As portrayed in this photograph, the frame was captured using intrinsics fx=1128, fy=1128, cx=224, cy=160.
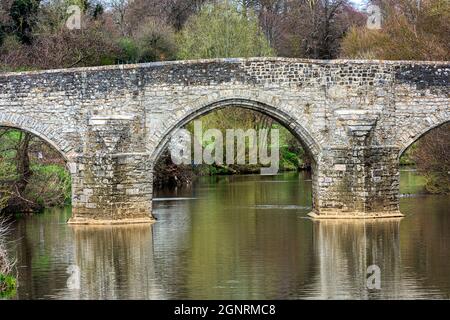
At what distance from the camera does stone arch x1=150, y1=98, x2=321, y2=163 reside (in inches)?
913

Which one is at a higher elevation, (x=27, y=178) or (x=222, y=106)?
(x=222, y=106)

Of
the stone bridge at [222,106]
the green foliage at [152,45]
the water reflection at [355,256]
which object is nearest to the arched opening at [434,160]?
the stone bridge at [222,106]

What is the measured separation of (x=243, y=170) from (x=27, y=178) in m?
13.9

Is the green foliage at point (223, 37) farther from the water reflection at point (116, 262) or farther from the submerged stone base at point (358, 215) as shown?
the water reflection at point (116, 262)

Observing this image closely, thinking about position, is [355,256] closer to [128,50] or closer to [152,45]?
[128,50]

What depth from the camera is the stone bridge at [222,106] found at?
75.8 feet

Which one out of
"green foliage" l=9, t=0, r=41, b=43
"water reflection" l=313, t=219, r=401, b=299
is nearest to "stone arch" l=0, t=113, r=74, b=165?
"water reflection" l=313, t=219, r=401, b=299

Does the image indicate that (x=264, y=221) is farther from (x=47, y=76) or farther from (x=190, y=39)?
(x=190, y=39)

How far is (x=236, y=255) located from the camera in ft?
61.7

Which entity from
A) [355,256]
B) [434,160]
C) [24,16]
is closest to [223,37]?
[24,16]
